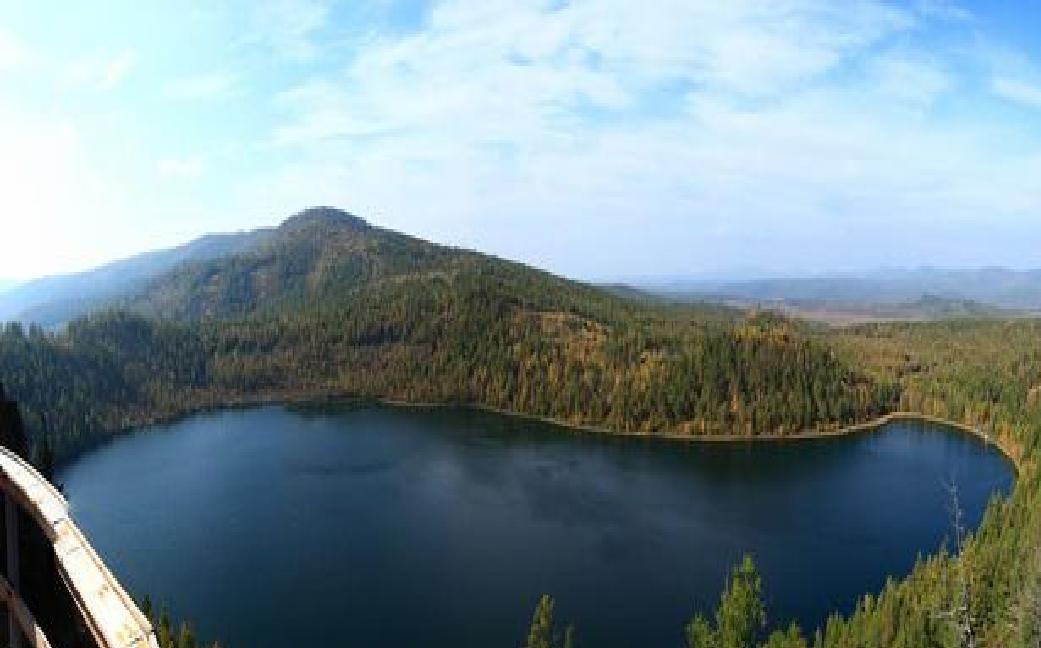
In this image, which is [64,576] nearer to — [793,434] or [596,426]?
[793,434]

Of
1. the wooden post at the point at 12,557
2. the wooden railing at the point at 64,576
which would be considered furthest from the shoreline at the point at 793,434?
the wooden railing at the point at 64,576

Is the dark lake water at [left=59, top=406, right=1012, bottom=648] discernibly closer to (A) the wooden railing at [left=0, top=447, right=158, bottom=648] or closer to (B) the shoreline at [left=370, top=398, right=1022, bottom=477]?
(B) the shoreline at [left=370, top=398, right=1022, bottom=477]

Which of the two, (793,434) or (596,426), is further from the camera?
(596,426)

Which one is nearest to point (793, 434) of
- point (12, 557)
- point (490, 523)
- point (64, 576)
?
point (490, 523)

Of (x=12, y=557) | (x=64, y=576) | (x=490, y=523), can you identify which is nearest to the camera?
(x=64, y=576)

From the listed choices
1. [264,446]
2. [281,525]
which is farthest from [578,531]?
[264,446]
